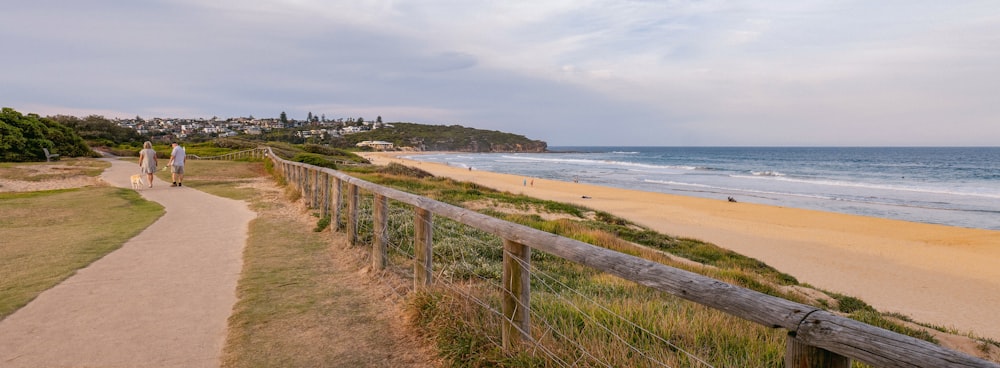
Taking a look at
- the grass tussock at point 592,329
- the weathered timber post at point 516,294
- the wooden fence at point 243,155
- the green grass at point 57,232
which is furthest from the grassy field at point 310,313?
the wooden fence at point 243,155

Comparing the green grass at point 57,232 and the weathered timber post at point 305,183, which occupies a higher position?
the weathered timber post at point 305,183

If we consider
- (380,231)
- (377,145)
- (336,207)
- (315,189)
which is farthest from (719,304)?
(377,145)

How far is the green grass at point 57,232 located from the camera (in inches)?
237

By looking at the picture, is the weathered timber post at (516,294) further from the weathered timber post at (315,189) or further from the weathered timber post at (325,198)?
the weathered timber post at (315,189)

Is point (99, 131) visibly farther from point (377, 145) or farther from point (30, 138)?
point (377, 145)

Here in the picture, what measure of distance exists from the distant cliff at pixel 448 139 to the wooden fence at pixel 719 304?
13820 cm

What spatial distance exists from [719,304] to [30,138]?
4080 cm

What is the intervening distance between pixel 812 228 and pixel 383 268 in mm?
16727

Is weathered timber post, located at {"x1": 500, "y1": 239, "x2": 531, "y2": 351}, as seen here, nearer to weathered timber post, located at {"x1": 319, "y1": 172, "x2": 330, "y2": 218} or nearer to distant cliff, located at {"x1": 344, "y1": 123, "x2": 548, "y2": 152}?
weathered timber post, located at {"x1": 319, "y1": 172, "x2": 330, "y2": 218}

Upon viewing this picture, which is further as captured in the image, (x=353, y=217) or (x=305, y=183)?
(x=305, y=183)

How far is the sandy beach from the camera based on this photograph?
9.46m

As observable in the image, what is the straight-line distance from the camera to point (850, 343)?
1.70 metres

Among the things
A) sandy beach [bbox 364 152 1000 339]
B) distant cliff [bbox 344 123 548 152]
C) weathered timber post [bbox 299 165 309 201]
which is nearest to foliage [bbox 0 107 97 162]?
weathered timber post [bbox 299 165 309 201]

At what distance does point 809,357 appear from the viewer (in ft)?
6.16
